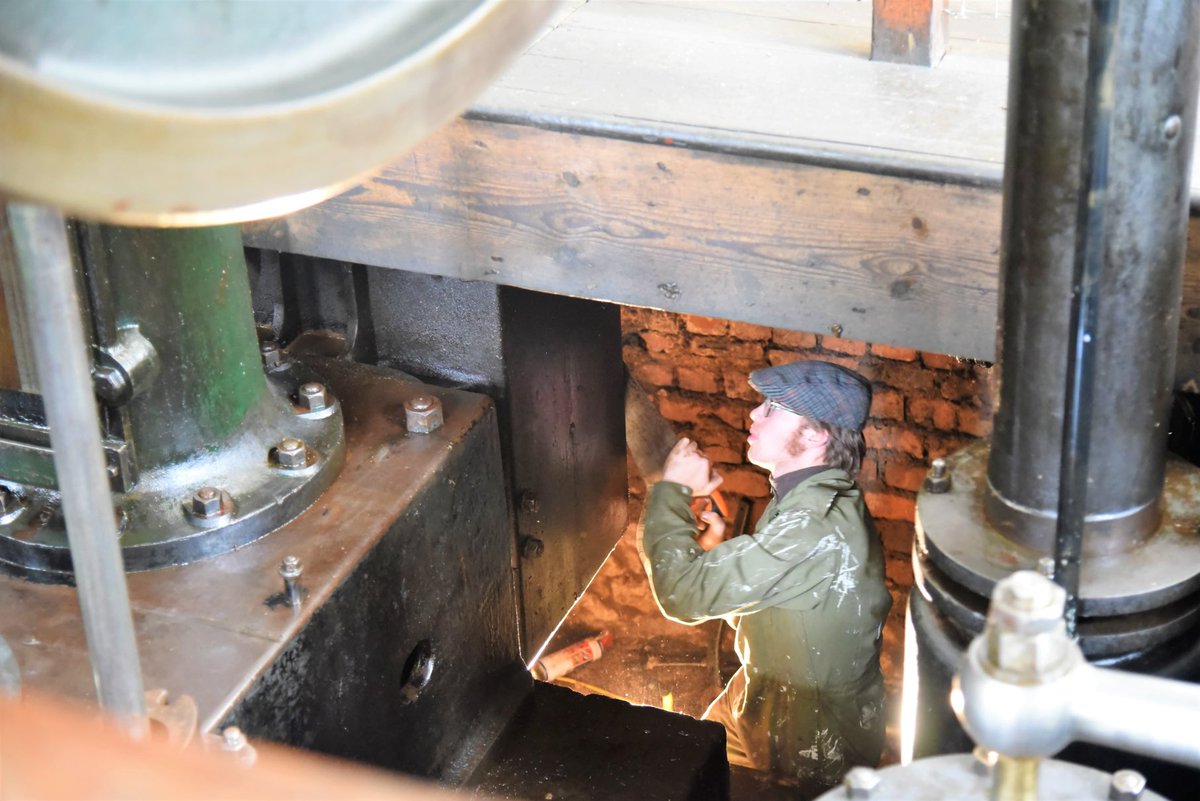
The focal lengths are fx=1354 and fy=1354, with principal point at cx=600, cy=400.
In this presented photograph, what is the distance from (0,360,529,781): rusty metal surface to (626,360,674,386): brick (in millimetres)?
1584

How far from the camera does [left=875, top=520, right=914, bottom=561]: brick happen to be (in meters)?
3.91

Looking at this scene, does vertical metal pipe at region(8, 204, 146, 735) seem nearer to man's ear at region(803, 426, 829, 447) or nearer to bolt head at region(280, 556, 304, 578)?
bolt head at region(280, 556, 304, 578)

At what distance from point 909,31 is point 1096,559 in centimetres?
110

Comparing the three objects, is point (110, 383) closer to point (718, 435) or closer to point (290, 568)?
point (290, 568)

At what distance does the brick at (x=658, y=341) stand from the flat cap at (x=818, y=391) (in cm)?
103

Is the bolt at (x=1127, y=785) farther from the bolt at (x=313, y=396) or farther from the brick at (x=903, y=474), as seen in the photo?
the brick at (x=903, y=474)

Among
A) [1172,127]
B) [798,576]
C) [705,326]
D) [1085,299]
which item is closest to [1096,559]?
[1085,299]

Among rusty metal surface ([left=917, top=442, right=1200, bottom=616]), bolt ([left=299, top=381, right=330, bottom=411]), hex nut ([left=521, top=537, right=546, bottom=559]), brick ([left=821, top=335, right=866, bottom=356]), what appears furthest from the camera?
brick ([left=821, top=335, right=866, bottom=356])

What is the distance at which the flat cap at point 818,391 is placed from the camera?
2916 mm

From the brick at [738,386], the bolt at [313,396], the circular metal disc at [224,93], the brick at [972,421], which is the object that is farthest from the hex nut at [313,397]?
the brick at [972,421]

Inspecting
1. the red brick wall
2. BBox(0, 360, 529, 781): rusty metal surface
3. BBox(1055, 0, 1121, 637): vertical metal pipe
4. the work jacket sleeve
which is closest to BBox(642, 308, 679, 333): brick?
the red brick wall

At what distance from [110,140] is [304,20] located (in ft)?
0.66

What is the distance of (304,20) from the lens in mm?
818

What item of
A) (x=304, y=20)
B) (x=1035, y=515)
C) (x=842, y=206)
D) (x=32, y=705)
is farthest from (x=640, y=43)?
(x=32, y=705)
